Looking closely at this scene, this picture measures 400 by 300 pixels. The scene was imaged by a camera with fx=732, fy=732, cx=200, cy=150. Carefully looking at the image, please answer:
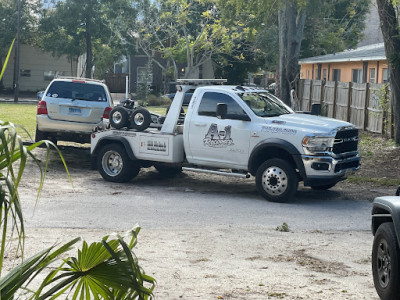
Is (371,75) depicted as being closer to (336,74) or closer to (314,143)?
(336,74)

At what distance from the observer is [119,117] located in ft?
46.8

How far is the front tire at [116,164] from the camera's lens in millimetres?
14117

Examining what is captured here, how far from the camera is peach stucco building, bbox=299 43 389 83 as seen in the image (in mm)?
30656

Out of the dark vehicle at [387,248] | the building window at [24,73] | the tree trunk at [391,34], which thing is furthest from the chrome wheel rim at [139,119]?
the building window at [24,73]

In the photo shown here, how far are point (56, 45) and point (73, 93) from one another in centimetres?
3718

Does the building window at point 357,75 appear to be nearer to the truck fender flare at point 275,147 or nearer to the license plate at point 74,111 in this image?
the license plate at point 74,111

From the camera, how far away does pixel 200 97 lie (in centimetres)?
1342

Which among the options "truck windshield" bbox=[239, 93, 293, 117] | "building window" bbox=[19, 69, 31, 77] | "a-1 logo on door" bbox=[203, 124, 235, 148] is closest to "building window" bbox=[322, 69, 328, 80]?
"building window" bbox=[19, 69, 31, 77]

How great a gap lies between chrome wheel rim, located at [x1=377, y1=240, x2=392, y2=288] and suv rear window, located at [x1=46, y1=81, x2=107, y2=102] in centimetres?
1112

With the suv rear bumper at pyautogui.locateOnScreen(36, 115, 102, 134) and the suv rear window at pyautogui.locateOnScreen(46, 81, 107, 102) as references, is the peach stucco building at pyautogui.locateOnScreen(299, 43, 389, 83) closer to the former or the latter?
the suv rear window at pyautogui.locateOnScreen(46, 81, 107, 102)

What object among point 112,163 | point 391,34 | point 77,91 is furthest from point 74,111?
point 391,34

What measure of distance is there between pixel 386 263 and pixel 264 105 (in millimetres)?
7150

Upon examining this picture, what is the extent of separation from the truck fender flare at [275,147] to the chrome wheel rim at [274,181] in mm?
308

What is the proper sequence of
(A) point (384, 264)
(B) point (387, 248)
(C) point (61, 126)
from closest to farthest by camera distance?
1. (B) point (387, 248)
2. (A) point (384, 264)
3. (C) point (61, 126)
